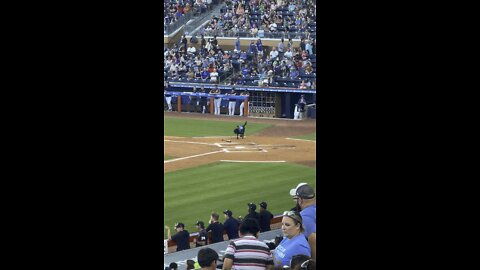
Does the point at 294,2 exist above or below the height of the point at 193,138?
above

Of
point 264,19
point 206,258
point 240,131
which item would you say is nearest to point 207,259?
point 206,258

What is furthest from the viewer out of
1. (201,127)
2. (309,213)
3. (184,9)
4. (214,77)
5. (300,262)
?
(184,9)

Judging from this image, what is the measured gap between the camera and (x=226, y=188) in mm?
12016

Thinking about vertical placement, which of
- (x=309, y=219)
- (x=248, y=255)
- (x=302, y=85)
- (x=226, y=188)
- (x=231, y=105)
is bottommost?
(x=226, y=188)

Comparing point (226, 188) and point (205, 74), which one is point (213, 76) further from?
point (226, 188)

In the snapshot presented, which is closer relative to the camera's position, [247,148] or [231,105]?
[247,148]

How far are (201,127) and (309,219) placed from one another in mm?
10164

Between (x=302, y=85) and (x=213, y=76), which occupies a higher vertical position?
(x=213, y=76)

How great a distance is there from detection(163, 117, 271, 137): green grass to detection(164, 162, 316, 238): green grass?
2.72 metres

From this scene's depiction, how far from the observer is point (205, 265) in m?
6.02

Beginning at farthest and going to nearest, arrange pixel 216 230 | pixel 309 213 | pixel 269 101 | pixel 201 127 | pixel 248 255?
1. pixel 269 101
2. pixel 201 127
3. pixel 216 230
4. pixel 309 213
5. pixel 248 255
